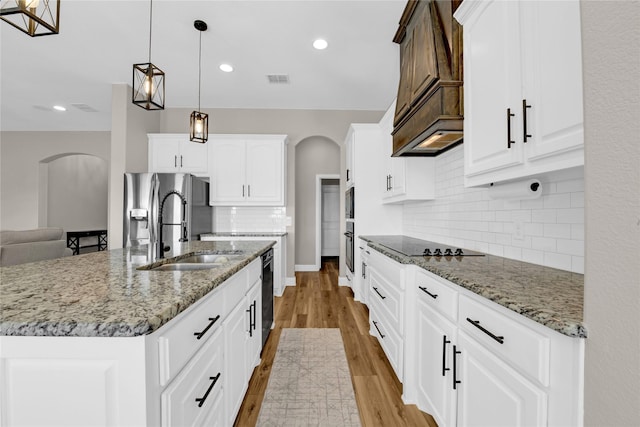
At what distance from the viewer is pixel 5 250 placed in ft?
11.2

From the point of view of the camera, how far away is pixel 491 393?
1.09 metres

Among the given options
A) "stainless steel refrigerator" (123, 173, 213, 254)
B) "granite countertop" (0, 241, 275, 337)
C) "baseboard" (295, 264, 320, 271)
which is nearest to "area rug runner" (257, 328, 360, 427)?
"granite countertop" (0, 241, 275, 337)

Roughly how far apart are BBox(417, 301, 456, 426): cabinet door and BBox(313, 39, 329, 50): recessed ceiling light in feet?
9.48

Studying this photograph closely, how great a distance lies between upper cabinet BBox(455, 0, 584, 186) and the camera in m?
1.03

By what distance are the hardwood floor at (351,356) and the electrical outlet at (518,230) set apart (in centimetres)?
116

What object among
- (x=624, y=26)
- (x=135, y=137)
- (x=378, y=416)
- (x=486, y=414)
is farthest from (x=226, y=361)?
(x=135, y=137)

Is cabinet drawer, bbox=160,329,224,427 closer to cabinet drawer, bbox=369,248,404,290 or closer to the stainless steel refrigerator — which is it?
cabinet drawer, bbox=369,248,404,290

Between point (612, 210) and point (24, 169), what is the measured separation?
9.14 m

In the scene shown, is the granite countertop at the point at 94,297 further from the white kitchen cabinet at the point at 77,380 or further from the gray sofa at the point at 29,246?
the gray sofa at the point at 29,246

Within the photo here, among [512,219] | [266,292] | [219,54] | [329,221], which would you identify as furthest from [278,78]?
[329,221]

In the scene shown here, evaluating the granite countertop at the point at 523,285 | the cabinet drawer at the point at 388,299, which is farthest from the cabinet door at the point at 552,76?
the cabinet drawer at the point at 388,299

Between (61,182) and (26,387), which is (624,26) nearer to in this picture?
(26,387)

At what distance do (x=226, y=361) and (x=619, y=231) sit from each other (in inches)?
58.9

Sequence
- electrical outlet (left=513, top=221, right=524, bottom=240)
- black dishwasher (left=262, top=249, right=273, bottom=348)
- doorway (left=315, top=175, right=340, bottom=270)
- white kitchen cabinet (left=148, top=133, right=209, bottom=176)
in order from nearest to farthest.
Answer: electrical outlet (left=513, top=221, right=524, bottom=240) < black dishwasher (left=262, top=249, right=273, bottom=348) < white kitchen cabinet (left=148, top=133, right=209, bottom=176) < doorway (left=315, top=175, right=340, bottom=270)
